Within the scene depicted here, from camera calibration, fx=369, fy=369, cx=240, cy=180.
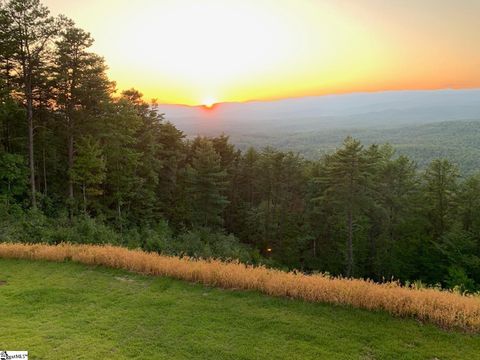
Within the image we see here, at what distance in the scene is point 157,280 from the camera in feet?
37.7

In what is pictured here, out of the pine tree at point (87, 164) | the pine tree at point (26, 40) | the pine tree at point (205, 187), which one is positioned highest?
the pine tree at point (26, 40)

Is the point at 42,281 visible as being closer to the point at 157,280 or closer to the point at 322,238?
the point at 157,280

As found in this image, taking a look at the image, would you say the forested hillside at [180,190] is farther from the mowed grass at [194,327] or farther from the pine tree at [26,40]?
the mowed grass at [194,327]

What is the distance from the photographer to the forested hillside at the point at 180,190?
2519 centimetres

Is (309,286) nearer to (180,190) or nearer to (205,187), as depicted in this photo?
(205,187)

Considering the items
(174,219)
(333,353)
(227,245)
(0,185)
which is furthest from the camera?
(174,219)

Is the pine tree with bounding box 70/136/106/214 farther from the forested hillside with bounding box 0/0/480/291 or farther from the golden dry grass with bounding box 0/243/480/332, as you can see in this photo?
the golden dry grass with bounding box 0/243/480/332

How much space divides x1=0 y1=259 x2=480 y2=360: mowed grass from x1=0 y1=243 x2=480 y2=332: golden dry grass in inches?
13.6

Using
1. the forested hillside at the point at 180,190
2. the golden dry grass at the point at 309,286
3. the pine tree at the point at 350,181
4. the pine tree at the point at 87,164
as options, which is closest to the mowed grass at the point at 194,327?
the golden dry grass at the point at 309,286

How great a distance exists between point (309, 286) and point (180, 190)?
36043 millimetres

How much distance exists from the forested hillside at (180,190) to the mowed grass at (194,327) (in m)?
10.9

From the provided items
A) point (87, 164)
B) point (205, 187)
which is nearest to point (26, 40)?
point (87, 164)

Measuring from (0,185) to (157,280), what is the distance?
20.9 metres

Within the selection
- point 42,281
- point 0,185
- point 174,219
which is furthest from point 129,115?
point 42,281
